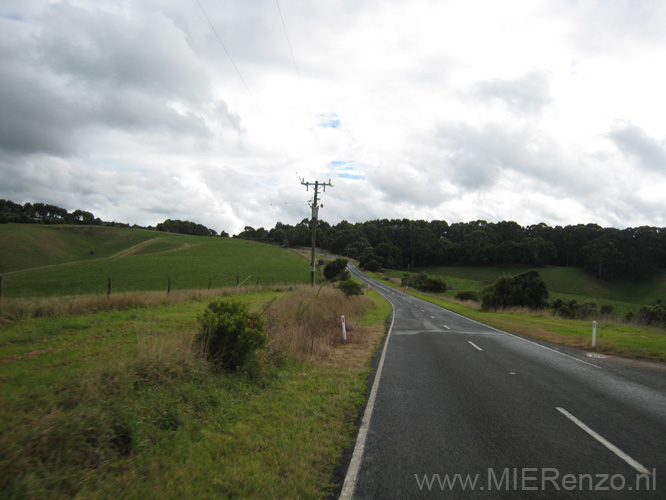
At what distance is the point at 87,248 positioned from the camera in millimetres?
69938

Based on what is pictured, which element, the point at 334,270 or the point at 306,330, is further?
→ the point at 334,270

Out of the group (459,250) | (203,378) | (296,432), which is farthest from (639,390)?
(459,250)

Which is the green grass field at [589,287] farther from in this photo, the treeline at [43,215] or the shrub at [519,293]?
the treeline at [43,215]

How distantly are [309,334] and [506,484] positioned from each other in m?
9.03

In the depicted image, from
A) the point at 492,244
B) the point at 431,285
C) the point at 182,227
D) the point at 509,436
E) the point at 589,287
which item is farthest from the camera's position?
the point at 182,227

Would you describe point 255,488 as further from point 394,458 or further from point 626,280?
point 626,280

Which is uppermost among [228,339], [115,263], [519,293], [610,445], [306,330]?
[228,339]

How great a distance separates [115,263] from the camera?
167ft

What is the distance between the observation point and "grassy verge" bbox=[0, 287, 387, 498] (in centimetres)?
361

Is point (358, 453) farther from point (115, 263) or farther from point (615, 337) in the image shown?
point (115, 263)

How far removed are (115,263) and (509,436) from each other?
56559mm

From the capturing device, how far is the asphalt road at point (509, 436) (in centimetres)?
385

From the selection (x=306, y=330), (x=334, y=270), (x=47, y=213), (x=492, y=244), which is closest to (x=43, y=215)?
(x=47, y=213)

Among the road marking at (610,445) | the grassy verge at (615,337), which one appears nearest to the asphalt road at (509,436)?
the road marking at (610,445)
